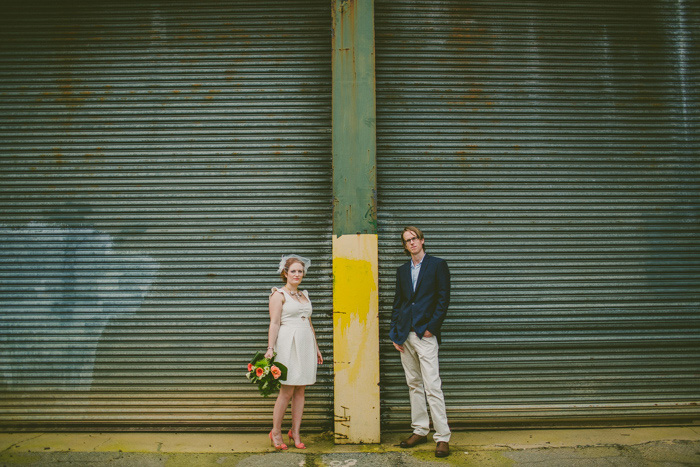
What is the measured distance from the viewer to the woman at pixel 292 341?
4184mm

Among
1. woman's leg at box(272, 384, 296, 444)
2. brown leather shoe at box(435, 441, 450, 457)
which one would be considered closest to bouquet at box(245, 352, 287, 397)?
woman's leg at box(272, 384, 296, 444)

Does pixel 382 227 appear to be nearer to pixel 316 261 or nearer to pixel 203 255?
pixel 316 261

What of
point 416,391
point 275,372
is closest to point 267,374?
point 275,372

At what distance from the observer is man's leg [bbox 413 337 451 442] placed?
4176mm

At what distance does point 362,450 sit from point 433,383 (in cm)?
98

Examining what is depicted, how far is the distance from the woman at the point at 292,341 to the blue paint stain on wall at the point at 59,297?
1788mm

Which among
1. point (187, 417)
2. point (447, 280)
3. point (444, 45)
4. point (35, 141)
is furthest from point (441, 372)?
point (35, 141)

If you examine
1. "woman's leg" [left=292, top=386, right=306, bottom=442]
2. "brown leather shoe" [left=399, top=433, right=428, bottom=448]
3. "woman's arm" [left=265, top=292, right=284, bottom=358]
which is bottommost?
"brown leather shoe" [left=399, top=433, right=428, bottom=448]

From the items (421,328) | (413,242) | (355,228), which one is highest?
(355,228)

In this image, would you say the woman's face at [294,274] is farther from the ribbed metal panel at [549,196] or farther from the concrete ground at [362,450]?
the concrete ground at [362,450]

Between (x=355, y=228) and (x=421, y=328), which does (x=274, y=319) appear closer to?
(x=355, y=228)

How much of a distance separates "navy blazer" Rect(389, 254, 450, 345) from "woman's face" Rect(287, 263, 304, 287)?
3.35ft

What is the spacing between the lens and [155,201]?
514cm

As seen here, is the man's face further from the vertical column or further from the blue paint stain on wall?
the blue paint stain on wall
